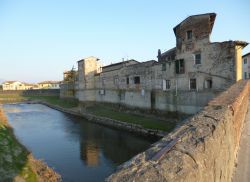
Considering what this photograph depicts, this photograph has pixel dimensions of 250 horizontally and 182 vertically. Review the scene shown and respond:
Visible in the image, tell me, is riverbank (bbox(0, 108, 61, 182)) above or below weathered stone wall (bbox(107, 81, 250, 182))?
below

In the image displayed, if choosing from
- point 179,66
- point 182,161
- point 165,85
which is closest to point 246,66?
point 165,85

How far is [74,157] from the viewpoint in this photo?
18.8 meters

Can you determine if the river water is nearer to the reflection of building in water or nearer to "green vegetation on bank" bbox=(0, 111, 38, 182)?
the reflection of building in water

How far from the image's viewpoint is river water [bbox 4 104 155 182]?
16.1 meters

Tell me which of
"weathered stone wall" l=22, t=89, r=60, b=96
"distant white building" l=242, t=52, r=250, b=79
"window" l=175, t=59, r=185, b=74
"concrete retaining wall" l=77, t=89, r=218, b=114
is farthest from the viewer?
"weathered stone wall" l=22, t=89, r=60, b=96

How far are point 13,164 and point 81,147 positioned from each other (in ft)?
29.0

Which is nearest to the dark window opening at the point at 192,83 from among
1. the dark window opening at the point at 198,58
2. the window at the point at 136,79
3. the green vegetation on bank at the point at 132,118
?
the dark window opening at the point at 198,58

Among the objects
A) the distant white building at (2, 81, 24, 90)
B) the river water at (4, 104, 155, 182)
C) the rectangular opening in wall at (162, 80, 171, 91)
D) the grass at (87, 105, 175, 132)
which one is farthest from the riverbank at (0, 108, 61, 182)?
the distant white building at (2, 81, 24, 90)

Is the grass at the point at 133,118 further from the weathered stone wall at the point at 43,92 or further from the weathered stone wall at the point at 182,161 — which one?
the weathered stone wall at the point at 43,92

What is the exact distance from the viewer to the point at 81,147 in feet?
70.4

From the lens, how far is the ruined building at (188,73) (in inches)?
834

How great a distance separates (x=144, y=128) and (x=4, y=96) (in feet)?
218

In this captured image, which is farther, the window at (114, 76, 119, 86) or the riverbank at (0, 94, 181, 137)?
the window at (114, 76, 119, 86)

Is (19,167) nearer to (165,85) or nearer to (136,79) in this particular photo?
(165,85)
